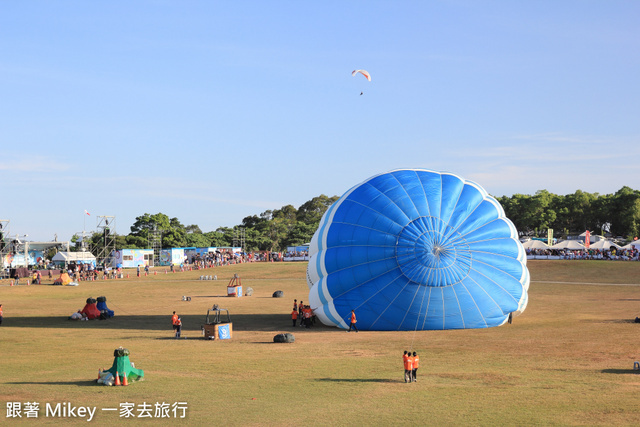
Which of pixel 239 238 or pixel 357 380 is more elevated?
pixel 239 238

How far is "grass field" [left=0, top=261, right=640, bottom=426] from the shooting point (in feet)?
50.2

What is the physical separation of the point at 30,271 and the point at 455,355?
71.7 metres

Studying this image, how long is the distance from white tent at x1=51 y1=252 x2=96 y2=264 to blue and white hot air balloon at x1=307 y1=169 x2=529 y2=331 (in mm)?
63166

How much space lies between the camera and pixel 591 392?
56.3 ft

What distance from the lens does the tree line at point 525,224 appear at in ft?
416

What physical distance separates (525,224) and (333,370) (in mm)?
128121

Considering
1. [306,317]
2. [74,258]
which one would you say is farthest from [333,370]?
[74,258]

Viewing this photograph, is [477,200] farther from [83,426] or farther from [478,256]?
[83,426]

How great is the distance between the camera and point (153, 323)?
115 ft

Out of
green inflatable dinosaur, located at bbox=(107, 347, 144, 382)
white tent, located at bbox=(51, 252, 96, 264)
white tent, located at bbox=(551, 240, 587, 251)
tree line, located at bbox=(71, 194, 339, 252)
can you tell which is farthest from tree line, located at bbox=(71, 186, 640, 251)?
green inflatable dinosaur, located at bbox=(107, 347, 144, 382)

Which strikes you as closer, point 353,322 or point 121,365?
point 121,365

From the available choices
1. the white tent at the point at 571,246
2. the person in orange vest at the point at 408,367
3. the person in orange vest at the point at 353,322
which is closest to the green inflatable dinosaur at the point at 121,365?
the person in orange vest at the point at 408,367

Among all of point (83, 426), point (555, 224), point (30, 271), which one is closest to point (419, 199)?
point (83, 426)

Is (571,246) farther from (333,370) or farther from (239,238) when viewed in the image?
(239,238)
